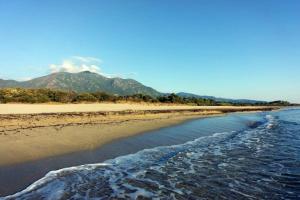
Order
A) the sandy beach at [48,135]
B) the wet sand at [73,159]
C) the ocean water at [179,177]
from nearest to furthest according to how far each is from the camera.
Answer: the ocean water at [179,177]
the wet sand at [73,159]
the sandy beach at [48,135]

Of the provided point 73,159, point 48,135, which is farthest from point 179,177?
point 48,135

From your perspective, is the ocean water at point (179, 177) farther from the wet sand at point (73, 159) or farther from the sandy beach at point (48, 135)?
the sandy beach at point (48, 135)

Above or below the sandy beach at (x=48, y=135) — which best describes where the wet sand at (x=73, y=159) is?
below

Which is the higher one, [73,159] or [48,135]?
[48,135]

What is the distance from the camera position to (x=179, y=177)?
10500 millimetres

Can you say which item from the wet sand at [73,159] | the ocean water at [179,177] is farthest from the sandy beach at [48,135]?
the ocean water at [179,177]

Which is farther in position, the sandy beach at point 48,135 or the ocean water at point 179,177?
the sandy beach at point 48,135

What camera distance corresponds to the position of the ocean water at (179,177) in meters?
8.70

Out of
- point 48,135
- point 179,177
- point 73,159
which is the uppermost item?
point 48,135

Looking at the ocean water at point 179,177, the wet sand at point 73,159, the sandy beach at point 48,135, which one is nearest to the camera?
the ocean water at point 179,177

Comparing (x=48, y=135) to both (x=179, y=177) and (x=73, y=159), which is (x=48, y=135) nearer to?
(x=73, y=159)

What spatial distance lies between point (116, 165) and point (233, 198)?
16.0ft

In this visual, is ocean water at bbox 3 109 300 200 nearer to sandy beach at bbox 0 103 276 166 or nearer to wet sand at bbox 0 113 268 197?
wet sand at bbox 0 113 268 197

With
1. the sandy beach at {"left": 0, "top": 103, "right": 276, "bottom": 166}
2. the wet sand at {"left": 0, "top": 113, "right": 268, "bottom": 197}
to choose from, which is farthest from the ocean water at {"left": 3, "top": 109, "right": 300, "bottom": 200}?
the sandy beach at {"left": 0, "top": 103, "right": 276, "bottom": 166}
